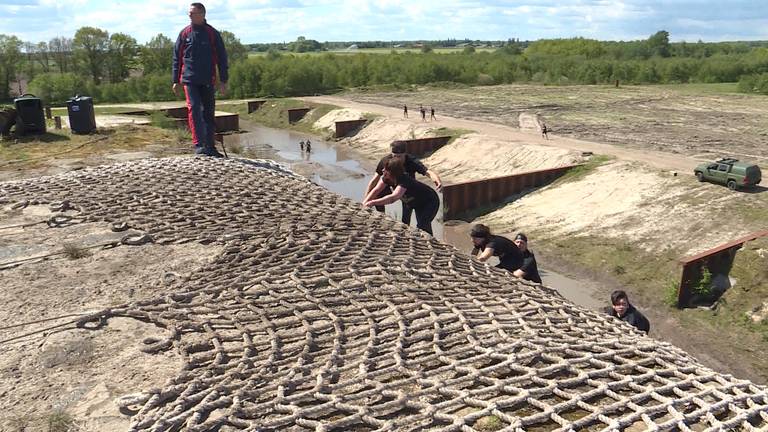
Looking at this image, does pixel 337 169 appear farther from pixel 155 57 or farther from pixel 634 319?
pixel 155 57

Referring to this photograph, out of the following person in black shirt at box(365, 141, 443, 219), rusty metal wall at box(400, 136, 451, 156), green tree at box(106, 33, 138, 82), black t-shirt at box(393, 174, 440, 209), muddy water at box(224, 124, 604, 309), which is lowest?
muddy water at box(224, 124, 604, 309)

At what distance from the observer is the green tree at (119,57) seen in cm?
6212

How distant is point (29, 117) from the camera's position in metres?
12.9

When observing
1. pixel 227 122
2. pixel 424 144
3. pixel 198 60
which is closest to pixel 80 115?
pixel 198 60

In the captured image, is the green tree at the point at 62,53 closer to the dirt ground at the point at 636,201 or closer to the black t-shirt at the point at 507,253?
the dirt ground at the point at 636,201

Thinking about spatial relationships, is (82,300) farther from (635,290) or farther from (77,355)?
(635,290)

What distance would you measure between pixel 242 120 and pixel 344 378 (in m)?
45.1

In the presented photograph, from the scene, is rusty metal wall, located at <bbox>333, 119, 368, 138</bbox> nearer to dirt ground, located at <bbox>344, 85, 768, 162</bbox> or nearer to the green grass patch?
dirt ground, located at <bbox>344, 85, 768, 162</bbox>

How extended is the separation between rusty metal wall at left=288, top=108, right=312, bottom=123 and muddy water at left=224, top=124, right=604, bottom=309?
211 centimetres

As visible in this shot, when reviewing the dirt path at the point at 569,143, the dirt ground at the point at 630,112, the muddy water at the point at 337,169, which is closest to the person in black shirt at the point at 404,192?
the muddy water at the point at 337,169

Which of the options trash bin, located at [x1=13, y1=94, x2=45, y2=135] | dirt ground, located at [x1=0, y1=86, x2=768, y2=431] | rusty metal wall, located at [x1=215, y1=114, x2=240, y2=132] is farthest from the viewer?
rusty metal wall, located at [x1=215, y1=114, x2=240, y2=132]

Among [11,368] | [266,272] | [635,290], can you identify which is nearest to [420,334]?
[266,272]

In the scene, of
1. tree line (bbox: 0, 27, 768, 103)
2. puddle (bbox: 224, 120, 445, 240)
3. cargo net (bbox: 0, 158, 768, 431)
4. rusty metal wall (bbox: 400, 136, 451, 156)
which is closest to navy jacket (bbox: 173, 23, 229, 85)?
cargo net (bbox: 0, 158, 768, 431)

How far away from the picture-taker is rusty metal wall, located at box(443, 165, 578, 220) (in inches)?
778
